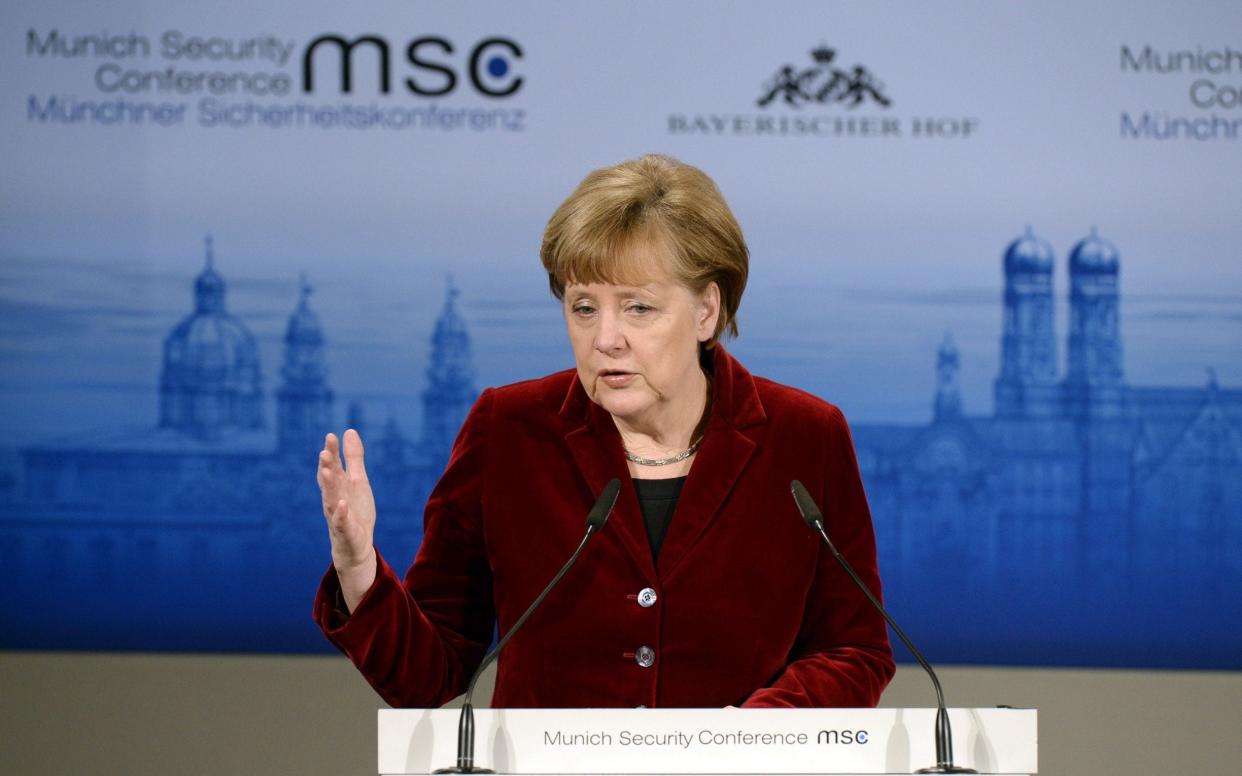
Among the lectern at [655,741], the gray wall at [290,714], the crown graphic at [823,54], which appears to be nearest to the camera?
the lectern at [655,741]

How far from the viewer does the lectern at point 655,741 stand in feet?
4.48

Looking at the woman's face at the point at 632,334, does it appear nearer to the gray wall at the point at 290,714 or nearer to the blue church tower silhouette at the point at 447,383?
the gray wall at the point at 290,714

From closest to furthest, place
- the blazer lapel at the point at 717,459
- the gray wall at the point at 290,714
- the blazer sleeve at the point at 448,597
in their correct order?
the blazer sleeve at the point at 448,597 → the blazer lapel at the point at 717,459 → the gray wall at the point at 290,714

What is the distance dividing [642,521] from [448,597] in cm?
28

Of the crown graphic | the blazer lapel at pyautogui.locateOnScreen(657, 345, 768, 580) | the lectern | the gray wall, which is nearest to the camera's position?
the lectern

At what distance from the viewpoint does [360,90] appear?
4.02 meters

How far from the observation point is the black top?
1864 mm

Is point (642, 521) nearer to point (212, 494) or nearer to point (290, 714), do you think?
point (290, 714)

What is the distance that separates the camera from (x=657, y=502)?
1889 mm

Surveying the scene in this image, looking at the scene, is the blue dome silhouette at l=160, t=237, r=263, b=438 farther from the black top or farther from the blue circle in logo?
the black top

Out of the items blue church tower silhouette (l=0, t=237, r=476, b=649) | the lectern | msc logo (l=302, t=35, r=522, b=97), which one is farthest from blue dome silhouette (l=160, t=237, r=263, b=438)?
the lectern

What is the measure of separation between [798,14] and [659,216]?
240 centimetres

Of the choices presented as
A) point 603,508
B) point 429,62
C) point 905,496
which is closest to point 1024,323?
point 905,496

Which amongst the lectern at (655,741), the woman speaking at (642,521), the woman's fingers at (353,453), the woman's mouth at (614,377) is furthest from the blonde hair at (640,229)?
the lectern at (655,741)
